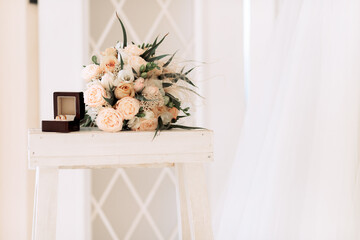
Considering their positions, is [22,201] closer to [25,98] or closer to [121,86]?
[25,98]

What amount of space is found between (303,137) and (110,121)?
61 cm

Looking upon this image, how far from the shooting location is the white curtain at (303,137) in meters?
1.26

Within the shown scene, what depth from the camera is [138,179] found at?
206cm

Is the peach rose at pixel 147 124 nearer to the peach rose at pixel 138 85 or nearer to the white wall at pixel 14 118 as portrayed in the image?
the peach rose at pixel 138 85

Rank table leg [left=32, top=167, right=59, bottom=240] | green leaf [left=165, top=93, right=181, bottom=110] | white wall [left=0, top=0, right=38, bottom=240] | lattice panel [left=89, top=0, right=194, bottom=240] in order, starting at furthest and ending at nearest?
lattice panel [left=89, top=0, right=194, bottom=240] → white wall [left=0, top=0, right=38, bottom=240] → green leaf [left=165, top=93, right=181, bottom=110] → table leg [left=32, top=167, right=59, bottom=240]

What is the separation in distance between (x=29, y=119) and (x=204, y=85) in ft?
2.55

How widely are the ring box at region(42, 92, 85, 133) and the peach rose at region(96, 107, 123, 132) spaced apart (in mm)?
81

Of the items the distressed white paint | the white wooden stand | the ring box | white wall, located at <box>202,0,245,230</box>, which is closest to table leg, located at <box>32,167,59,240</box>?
the white wooden stand

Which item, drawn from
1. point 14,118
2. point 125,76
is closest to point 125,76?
point 125,76

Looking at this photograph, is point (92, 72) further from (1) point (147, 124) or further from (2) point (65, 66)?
(2) point (65, 66)

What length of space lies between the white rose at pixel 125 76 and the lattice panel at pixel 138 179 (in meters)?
0.75

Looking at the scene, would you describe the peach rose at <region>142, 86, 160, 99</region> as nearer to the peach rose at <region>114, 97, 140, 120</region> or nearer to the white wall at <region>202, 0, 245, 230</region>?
the peach rose at <region>114, 97, 140, 120</region>

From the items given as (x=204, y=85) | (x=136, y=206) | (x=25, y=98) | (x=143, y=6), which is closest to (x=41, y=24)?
(x=25, y=98)

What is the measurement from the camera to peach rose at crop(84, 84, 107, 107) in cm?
126
